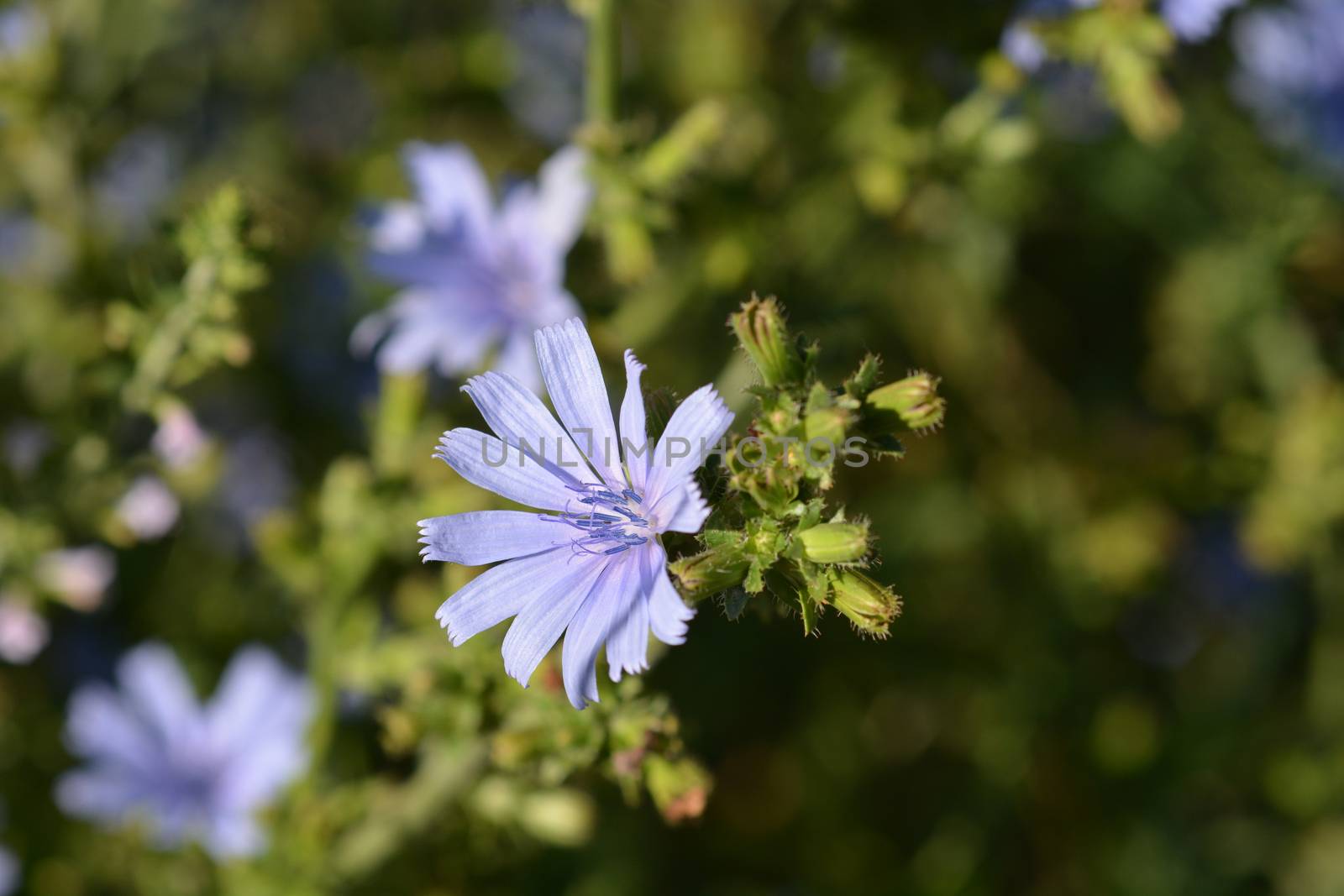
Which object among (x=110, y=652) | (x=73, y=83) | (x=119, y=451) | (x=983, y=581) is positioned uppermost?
(x=73, y=83)

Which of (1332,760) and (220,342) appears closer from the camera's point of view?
(220,342)

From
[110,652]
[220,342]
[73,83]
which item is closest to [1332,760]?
[220,342]

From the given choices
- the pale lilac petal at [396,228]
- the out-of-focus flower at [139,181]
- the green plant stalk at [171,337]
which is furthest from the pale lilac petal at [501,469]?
the out-of-focus flower at [139,181]

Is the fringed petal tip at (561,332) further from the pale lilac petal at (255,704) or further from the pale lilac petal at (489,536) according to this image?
the pale lilac petal at (255,704)

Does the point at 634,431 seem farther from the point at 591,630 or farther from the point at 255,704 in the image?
the point at 255,704

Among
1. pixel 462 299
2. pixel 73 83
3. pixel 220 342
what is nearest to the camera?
pixel 220 342

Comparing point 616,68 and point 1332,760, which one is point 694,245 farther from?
point 1332,760

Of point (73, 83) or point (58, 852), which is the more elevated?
point (73, 83)
